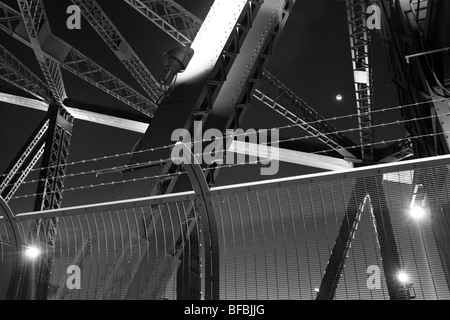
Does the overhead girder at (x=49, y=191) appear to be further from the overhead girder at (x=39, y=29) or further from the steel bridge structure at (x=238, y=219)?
the overhead girder at (x=39, y=29)

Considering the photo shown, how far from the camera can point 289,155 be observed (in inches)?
657

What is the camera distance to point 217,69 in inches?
307

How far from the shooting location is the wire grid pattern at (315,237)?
4.74 meters

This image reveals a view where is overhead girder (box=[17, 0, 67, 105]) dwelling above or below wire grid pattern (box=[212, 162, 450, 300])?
above

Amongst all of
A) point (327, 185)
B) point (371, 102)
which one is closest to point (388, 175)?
point (327, 185)

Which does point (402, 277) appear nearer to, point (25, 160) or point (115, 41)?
point (115, 41)

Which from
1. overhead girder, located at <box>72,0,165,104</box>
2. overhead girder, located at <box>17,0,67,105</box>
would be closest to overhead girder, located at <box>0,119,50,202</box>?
overhead girder, located at <box>17,0,67,105</box>

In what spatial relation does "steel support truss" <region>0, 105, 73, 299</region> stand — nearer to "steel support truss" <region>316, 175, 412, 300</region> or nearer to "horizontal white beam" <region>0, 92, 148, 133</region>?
"horizontal white beam" <region>0, 92, 148, 133</region>

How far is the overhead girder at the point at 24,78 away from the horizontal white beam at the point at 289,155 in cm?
763

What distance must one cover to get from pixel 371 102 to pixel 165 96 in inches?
380

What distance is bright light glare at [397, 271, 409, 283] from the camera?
15.3 ft

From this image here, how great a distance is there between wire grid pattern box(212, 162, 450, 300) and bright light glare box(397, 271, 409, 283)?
0.17 ft

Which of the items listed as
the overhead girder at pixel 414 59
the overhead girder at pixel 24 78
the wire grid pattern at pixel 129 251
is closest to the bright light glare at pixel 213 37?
the wire grid pattern at pixel 129 251

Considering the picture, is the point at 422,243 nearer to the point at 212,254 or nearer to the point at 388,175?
the point at 388,175
